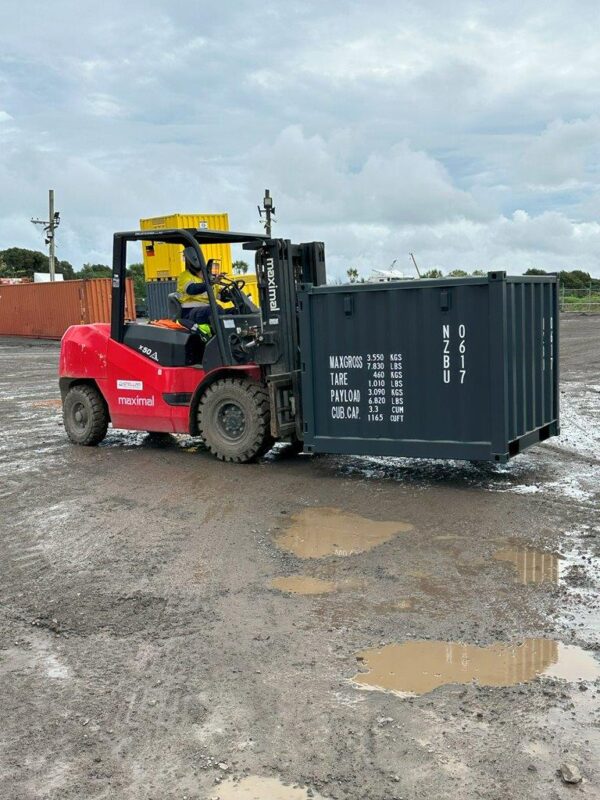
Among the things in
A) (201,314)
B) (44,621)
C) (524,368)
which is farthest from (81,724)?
(201,314)

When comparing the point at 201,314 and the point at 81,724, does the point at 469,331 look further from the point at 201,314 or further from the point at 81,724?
the point at 81,724

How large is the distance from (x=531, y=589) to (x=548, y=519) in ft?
5.41

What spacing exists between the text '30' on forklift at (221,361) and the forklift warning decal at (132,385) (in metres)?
0.01

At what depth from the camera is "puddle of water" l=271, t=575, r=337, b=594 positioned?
218 inches

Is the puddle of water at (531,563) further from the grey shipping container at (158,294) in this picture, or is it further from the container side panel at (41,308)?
the container side panel at (41,308)

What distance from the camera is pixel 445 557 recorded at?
241 inches

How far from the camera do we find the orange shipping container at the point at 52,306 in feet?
112

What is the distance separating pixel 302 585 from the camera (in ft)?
18.5

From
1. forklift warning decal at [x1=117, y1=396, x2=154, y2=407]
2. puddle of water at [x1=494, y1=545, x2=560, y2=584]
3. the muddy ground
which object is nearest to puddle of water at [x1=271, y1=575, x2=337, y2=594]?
the muddy ground

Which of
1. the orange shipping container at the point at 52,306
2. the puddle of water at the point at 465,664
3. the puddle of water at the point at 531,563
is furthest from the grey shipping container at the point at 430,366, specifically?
the orange shipping container at the point at 52,306

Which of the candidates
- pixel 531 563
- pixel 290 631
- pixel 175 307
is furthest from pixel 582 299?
pixel 290 631

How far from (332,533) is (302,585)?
4.08 feet

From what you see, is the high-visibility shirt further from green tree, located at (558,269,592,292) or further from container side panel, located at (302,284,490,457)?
green tree, located at (558,269,592,292)

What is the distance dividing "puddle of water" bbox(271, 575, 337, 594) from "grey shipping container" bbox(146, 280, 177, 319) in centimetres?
1768
